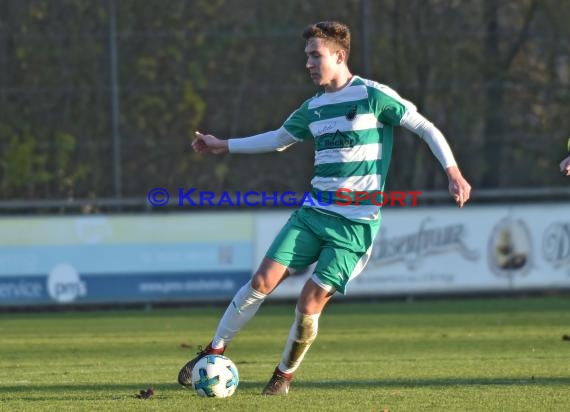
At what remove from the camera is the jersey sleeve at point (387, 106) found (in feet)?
25.1

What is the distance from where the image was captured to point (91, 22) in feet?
62.9

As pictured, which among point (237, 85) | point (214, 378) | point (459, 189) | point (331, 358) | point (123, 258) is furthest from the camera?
point (237, 85)

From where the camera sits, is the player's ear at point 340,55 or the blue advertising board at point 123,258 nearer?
the player's ear at point 340,55

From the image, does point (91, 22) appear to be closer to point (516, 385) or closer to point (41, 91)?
point (41, 91)

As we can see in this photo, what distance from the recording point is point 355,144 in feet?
25.2

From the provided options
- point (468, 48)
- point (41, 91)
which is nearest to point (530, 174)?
point (468, 48)

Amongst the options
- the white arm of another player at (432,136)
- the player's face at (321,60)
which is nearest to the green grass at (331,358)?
the white arm of another player at (432,136)

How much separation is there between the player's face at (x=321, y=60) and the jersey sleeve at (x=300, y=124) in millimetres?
326

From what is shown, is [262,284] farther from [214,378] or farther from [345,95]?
[345,95]

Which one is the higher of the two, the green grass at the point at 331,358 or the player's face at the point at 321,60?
the player's face at the point at 321,60

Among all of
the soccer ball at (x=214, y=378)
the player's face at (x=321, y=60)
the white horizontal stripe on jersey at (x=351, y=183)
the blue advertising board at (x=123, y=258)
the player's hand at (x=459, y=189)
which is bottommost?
the blue advertising board at (x=123, y=258)

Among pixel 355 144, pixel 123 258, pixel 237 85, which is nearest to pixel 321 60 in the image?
pixel 355 144

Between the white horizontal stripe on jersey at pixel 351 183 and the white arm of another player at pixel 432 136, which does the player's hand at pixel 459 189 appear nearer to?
the white arm of another player at pixel 432 136

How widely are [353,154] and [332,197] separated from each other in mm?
295
